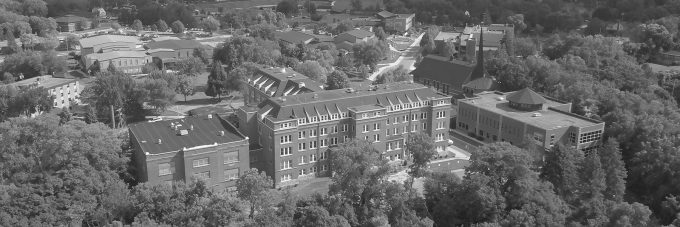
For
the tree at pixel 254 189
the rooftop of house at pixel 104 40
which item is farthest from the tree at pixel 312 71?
the rooftop of house at pixel 104 40

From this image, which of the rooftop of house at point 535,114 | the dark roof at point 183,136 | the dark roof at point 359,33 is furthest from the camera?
the dark roof at point 359,33

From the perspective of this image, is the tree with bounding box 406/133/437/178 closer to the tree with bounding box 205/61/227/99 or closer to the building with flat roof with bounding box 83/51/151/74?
the tree with bounding box 205/61/227/99

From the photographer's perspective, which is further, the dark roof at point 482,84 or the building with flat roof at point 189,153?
the dark roof at point 482,84

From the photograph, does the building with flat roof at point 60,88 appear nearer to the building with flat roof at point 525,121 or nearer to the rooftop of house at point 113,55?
the rooftop of house at point 113,55

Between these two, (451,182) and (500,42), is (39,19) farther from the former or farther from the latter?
(451,182)

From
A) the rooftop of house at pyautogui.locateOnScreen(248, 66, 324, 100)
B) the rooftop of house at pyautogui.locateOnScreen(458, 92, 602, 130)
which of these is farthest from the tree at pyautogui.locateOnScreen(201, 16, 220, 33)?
the rooftop of house at pyautogui.locateOnScreen(458, 92, 602, 130)

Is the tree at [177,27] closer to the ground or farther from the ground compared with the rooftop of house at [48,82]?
farther from the ground
